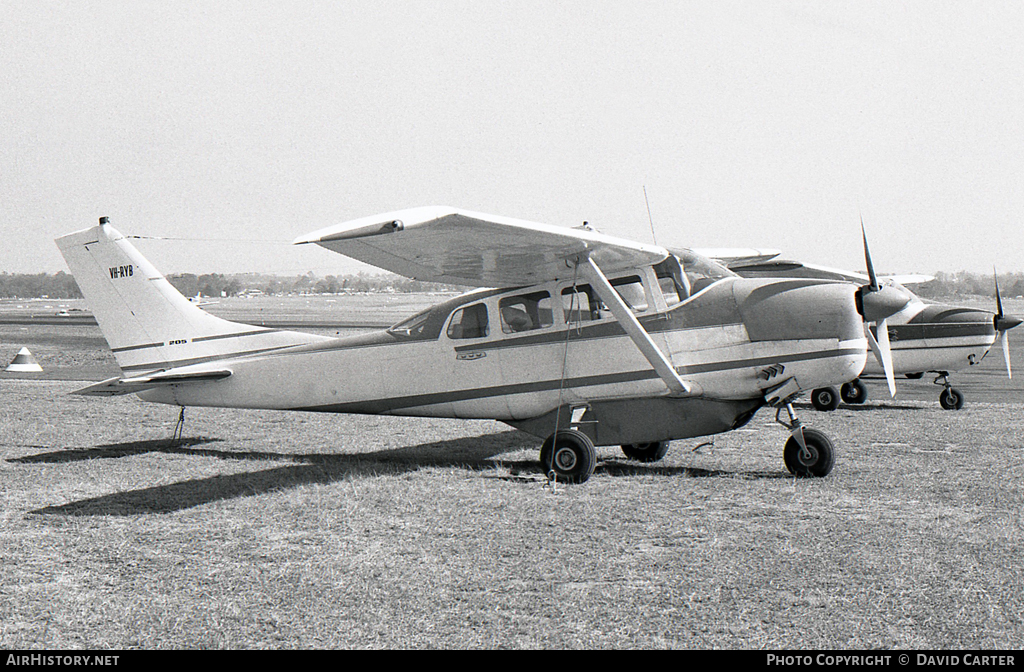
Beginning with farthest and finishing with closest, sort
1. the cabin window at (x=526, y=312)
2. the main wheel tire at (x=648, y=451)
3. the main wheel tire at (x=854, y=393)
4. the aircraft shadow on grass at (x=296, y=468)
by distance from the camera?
the main wheel tire at (x=854, y=393) < the main wheel tire at (x=648, y=451) < the cabin window at (x=526, y=312) < the aircraft shadow on grass at (x=296, y=468)

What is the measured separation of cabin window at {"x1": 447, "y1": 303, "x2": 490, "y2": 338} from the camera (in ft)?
30.8

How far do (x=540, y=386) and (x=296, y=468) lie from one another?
107 inches

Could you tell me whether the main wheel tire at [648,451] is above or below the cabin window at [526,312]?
below

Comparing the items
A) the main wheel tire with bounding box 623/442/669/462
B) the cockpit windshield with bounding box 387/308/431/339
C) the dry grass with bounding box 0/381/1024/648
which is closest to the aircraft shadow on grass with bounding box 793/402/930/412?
the dry grass with bounding box 0/381/1024/648

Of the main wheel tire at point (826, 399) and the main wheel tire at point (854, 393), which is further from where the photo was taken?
the main wheel tire at point (854, 393)

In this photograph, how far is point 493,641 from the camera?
12.9 ft

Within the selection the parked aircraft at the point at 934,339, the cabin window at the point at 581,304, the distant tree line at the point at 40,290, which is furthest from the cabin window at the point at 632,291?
the distant tree line at the point at 40,290

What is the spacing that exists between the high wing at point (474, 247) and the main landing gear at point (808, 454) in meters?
2.23

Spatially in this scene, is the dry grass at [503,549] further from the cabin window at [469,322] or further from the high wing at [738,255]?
the high wing at [738,255]

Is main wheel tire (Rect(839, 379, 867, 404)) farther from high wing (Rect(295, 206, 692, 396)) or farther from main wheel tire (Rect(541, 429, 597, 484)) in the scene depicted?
main wheel tire (Rect(541, 429, 597, 484))

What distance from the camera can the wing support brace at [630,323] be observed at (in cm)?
809

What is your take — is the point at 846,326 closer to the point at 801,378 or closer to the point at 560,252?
the point at 801,378

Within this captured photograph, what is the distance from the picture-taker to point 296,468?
9031mm
